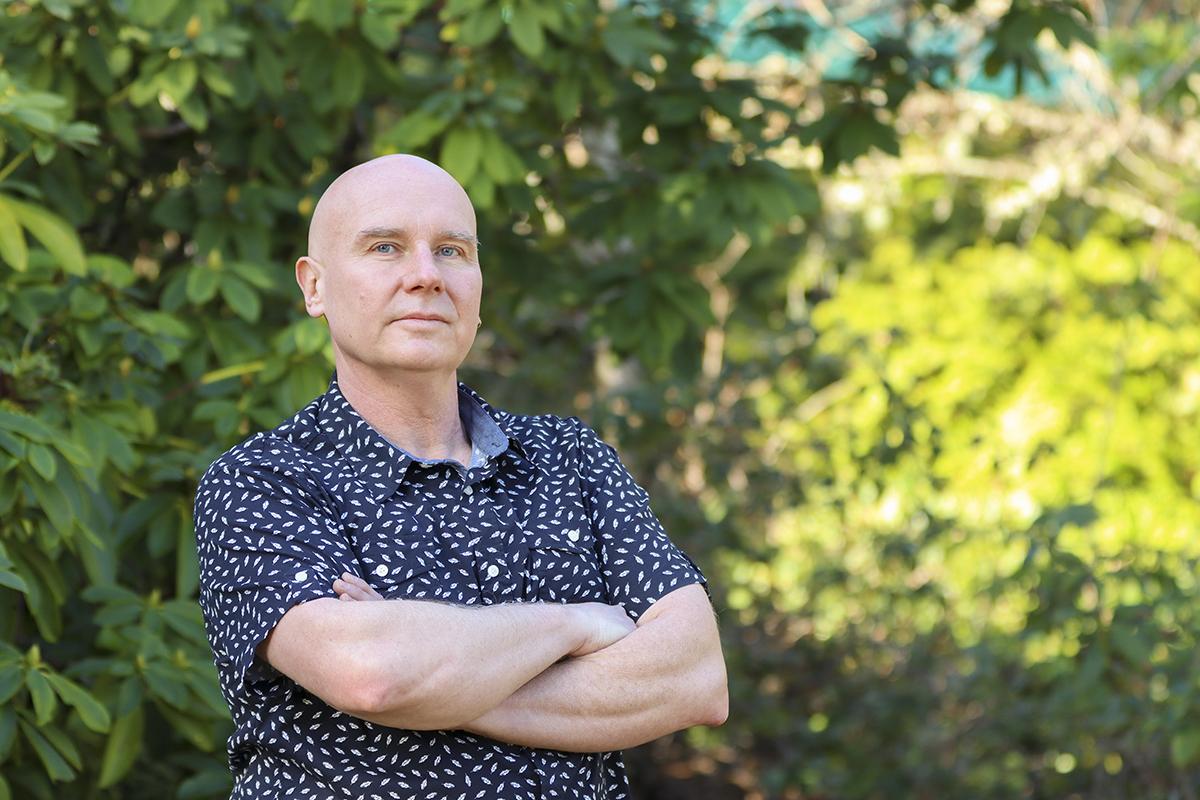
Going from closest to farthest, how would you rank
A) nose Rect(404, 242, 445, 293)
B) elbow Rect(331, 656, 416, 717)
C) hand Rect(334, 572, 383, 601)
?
elbow Rect(331, 656, 416, 717)
hand Rect(334, 572, 383, 601)
nose Rect(404, 242, 445, 293)

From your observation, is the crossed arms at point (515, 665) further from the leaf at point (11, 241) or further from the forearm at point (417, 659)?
the leaf at point (11, 241)

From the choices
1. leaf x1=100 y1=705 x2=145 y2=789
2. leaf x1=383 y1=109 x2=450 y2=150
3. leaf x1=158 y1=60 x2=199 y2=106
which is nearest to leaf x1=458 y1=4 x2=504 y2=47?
leaf x1=383 y1=109 x2=450 y2=150

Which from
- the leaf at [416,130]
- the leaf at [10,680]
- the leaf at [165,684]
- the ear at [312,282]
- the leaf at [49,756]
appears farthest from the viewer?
the leaf at [416,130]

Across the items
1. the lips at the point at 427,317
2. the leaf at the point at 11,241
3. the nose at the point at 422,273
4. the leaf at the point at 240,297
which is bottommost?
the leaf at the point at 240,297

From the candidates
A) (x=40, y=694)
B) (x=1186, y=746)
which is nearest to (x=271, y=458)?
(x=40, y=694)

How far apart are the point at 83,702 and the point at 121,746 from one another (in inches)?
12.6

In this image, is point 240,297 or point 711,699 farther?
point 240,297

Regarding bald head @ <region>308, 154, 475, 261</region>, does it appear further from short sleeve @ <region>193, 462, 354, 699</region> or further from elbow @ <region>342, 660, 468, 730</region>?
elbow @ <region>342, 660, 468, 730</region>

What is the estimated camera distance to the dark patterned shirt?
192 cm

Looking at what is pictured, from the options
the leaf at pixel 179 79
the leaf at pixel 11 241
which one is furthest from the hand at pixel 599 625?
the leaf at pixel 179 79

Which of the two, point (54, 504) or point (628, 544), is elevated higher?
point (628, 544)

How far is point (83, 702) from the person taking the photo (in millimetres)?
2678

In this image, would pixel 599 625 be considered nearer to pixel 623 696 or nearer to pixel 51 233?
pixel 623 696

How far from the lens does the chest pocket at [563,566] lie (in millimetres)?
2141
